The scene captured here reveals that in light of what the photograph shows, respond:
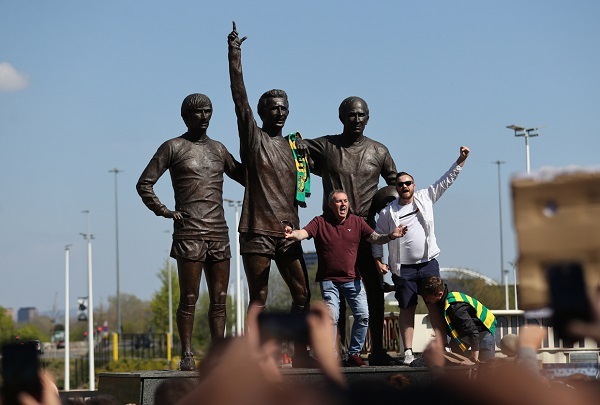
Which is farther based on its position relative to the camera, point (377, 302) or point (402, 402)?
point (377, 302)

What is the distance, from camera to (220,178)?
32.3ft

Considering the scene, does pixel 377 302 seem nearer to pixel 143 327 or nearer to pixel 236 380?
pixel 236 380

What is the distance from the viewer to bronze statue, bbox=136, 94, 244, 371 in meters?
9.62

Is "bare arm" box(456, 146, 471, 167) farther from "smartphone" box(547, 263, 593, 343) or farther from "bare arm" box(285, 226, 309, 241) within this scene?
"smartphone" box(547, 263, 593, 343)

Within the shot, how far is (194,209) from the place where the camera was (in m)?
9.66

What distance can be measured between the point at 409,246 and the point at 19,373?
22.8 feet

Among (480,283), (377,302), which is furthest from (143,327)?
(377,302)

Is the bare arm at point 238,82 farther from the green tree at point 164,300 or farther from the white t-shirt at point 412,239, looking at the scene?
the green tree at point 164,300

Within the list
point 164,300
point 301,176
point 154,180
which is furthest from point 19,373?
point 164,300

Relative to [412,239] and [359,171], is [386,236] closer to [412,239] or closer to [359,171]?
[412,239]

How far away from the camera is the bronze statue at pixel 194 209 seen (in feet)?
31.6

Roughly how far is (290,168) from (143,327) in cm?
7435

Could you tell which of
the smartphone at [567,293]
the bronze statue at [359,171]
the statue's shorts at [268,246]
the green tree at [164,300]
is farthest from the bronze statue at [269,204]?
the green tree at [164,300]

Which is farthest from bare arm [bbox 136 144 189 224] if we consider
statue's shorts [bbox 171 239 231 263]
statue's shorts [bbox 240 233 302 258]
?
statue's shorts [bbox 240 233 302 258]
